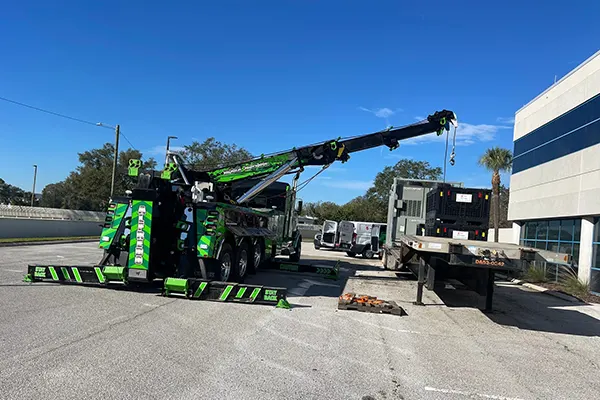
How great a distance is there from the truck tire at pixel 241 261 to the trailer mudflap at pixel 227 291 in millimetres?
1818

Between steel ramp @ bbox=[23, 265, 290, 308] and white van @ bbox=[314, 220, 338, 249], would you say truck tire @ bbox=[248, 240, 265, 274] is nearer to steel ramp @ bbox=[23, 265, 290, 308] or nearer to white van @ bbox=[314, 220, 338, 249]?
steel ramp @ bbox=[23, 265, 290, 308]

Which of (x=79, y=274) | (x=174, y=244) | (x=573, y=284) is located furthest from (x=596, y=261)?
(x=79, y=274)

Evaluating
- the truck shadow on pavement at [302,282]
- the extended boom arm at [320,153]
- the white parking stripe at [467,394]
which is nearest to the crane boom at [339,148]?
the extended boom arm at [320,153]

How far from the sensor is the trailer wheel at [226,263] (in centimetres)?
976

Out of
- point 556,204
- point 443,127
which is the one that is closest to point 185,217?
point 443,127

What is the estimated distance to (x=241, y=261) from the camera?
36.4 feet

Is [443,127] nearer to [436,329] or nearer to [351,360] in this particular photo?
[436,329]

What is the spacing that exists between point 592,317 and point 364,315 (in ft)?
19.2

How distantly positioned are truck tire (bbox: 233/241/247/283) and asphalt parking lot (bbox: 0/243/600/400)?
5.50 ft

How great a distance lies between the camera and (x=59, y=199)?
272 ft

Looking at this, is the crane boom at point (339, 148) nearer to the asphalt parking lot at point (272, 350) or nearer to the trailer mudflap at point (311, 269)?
the trailer mudflap at point (311, 269)

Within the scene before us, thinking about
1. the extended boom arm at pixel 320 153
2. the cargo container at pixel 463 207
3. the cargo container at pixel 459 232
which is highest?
the extended boom arm at pixel 320 153

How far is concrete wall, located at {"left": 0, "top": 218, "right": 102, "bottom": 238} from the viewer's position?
24.5m

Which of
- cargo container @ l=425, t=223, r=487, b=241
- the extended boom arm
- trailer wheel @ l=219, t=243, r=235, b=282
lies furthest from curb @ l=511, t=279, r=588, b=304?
trailer wheel @ l=219, t=243, r=235, b=282
